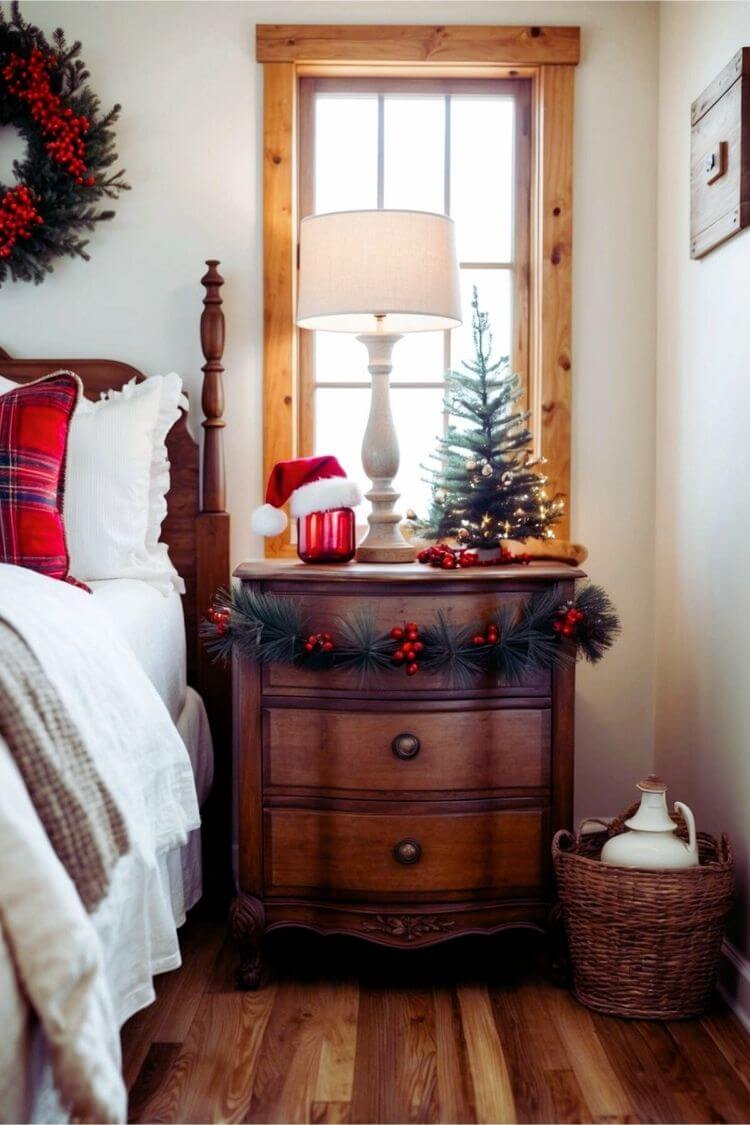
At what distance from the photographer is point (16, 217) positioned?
2.67 meters

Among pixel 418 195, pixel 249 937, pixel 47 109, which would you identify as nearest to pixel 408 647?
pixel 249 937

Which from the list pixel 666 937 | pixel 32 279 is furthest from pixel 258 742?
pixel 32 279

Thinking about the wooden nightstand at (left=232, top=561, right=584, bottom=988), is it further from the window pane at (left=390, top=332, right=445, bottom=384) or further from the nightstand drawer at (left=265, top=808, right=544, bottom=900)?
the window pane at (left=390, top=332, right=445, bottom=384)

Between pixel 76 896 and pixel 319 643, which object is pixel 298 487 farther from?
pixel 76 896

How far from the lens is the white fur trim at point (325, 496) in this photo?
7.68 ft

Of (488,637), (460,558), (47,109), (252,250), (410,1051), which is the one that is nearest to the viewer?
(410,1051)

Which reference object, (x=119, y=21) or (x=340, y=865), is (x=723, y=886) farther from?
(x=119, y=21)

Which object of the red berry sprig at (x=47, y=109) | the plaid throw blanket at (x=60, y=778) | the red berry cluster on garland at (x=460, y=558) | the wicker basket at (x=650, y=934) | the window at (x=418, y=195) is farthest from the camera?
the window at (x=418, y=195)

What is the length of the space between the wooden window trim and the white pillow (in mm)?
311

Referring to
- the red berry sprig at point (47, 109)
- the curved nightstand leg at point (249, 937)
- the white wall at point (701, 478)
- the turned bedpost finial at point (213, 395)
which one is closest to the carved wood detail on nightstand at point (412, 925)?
the curved nightstand leg at point (249, 937)

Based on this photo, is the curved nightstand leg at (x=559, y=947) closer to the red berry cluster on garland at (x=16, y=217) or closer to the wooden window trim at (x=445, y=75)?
the wooden window trim at (x=445, y=75)

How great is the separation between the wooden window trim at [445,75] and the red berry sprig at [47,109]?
A: 1.51 feet

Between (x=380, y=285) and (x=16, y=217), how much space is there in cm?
98

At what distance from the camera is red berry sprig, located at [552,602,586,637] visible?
84.4 inches
